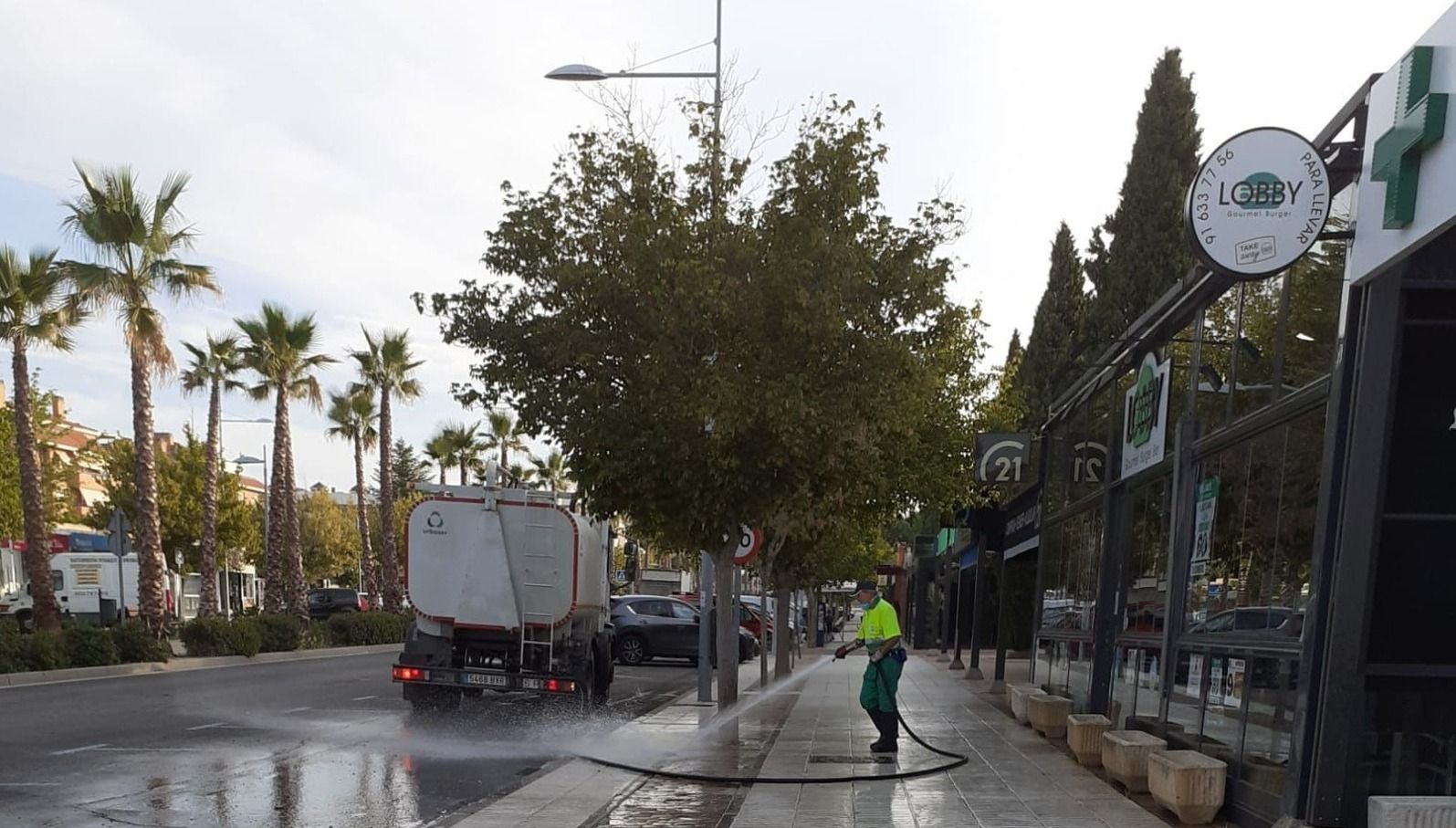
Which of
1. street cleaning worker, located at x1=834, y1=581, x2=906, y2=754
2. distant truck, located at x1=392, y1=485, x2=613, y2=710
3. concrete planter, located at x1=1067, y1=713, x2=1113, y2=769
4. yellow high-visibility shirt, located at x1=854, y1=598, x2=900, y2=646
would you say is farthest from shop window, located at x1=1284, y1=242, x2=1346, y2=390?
distant truck, located at x1=392, y1=485, x2=613, y2=710

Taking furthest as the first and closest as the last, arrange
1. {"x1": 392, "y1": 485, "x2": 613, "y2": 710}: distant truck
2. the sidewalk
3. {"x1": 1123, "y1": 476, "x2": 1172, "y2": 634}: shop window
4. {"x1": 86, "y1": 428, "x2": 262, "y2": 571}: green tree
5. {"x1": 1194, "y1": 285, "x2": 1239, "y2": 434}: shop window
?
{"x1": 86, "y1": 428, "x2": 262, "y2": 571}: green tree
{"x1": 392, "y1": 485, "x2": 613, "y2": 710}: distant truck
{"x1": 1123, "y1": 476, "x2": 1172, "y2": 634}: shop window
{"x1": 1194, "y1": 285, "x2": 1239, "y2": 434}: shop window
the sidewalk

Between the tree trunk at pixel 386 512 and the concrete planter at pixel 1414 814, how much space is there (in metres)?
35.7

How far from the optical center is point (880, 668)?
12.7 meters

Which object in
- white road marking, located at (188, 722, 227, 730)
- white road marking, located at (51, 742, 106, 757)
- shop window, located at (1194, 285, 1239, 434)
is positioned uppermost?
shop window, located at (1194, 285, 1239, 434)

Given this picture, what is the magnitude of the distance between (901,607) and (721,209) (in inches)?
2405

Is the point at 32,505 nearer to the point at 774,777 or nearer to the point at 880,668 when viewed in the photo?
the point at 880,668

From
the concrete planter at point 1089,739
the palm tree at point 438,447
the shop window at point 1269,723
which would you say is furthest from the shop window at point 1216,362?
the palm tree at point 438,447

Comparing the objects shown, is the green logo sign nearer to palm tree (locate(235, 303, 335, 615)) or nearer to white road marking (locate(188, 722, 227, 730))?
white road marking (locate(188, 722, 227, 730))

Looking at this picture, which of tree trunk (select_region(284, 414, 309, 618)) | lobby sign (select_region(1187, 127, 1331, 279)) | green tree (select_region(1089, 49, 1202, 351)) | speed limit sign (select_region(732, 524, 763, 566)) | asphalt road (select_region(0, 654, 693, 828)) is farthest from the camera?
tree trunk (select_region(284, 414, 309, 618))

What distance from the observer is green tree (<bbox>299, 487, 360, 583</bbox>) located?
84.8m

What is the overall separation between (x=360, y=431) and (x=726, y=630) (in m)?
35.9

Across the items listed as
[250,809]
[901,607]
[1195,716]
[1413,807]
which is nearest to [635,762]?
[250,809]

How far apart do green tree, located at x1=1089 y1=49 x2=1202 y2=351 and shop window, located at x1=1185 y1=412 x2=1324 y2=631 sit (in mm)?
22625

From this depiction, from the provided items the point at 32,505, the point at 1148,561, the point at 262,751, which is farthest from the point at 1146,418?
the point at 32,505
